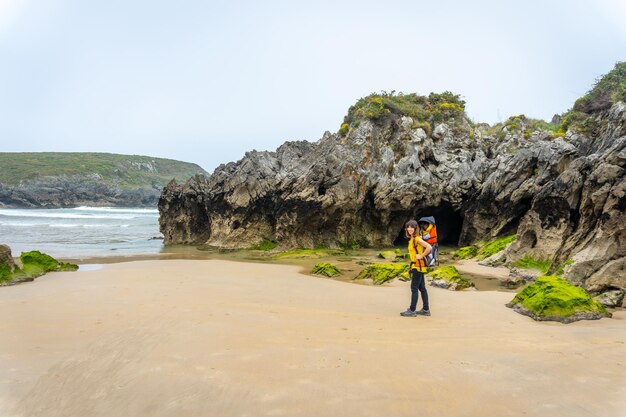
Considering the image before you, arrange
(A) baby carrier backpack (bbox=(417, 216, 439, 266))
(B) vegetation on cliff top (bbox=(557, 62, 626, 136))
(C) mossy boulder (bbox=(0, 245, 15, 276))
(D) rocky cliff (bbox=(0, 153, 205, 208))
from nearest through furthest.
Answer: (A) baby carrier backpack (bbox=(417, 216, 439, 266)), (C) mossy boulder (bbox=(0, 245, 15, 276)), (B) vegetation on cliff top (bbox=(557, 62, 626, 136)), (D) rocky cliff (bbox=(0, 153, 205, 208))

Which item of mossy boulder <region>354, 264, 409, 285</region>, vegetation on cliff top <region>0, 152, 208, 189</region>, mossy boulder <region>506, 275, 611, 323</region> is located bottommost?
mossy boulder <region>354, 264, 409, 285</region>

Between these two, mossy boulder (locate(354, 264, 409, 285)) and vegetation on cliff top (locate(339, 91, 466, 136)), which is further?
vegetation on cliff top (locate(339, 91, 466, 136))

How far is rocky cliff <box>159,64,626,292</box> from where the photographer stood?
16.5 metres

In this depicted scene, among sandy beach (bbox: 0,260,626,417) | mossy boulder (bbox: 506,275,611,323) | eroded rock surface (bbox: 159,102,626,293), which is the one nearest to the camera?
sandy beach (bbox: 0,260,626,417)

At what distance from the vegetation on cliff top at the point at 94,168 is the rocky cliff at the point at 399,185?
276ft

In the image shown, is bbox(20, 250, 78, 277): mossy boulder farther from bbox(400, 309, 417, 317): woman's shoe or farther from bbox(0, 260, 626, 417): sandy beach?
bbox(400, 309, 417, 317): woman's shoe

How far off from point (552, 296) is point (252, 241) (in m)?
20.1

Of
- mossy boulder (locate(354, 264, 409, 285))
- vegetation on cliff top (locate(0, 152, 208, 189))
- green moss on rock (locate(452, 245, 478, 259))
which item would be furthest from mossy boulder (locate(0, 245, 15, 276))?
vegetation on cliff top (locate(0, 152, 208, 189))

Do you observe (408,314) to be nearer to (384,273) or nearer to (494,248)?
(384,273)

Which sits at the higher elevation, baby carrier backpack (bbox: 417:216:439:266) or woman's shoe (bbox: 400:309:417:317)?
baby carrier backpack (bbox: 417:216:439:266)

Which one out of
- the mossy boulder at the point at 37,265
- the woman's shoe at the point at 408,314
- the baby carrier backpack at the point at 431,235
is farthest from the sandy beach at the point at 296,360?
the mossy boulder at the point at 37,265

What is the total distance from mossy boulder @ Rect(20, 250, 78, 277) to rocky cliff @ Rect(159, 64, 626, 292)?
1239cm

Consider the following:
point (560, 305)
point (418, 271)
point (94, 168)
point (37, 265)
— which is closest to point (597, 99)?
point (560, 305)

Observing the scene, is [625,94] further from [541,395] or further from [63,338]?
[63,338]
